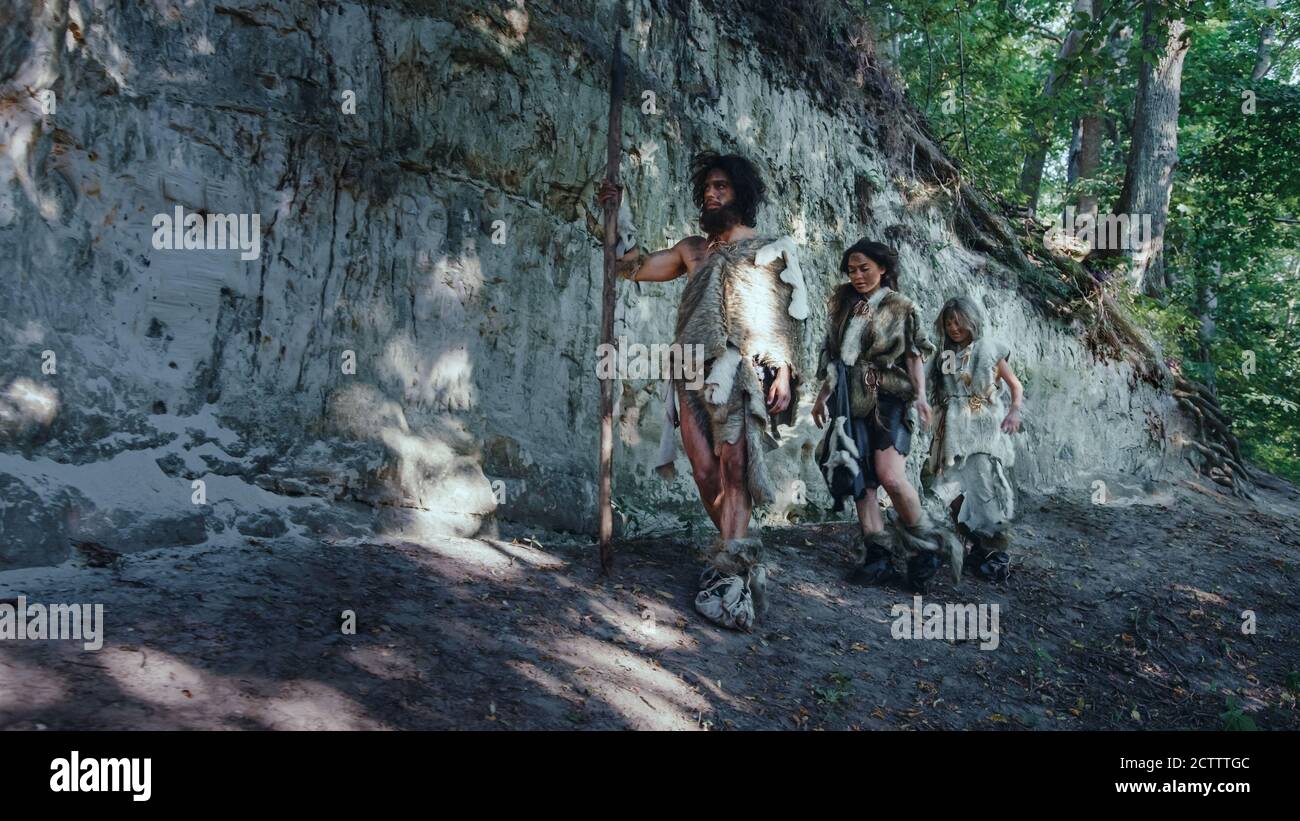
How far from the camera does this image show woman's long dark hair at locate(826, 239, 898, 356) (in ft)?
20.2

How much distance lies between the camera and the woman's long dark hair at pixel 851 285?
6.15 meters

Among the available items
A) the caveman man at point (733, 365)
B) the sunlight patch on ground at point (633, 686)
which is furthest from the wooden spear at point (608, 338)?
the sunlight patch on ground at point (633, 686)

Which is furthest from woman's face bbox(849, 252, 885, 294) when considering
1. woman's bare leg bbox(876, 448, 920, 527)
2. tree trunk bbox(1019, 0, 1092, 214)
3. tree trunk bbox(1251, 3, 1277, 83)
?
tree trunk bbox(1251, 3, 1277, 83)

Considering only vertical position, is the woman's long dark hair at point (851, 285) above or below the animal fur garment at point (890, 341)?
above

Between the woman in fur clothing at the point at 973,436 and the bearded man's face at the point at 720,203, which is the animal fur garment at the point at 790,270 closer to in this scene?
the bearded man's face at the point at 720,203

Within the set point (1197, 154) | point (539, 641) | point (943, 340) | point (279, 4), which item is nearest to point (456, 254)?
point (279, 4)

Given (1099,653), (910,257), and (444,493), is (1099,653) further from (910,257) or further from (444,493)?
(910,257)

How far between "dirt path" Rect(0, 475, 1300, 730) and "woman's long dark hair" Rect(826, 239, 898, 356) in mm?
1529

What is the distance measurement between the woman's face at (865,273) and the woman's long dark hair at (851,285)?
0.06ft

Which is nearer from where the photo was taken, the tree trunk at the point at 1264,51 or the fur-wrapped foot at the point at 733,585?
the fur-wrapped foot at the point at 733,585

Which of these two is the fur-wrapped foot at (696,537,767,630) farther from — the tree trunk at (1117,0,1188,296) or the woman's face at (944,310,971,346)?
the tree trunk at (1117,0,1188,296)

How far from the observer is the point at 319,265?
5027 mm

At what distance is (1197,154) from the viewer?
15000mm
